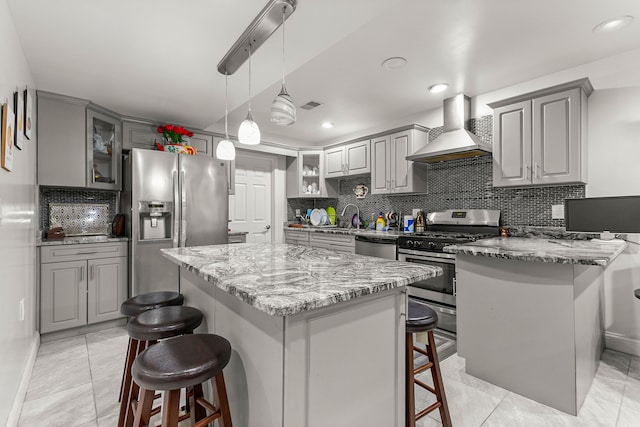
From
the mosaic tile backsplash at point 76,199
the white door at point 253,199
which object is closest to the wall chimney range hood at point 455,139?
the white door at point 253,199

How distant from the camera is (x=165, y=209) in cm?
345

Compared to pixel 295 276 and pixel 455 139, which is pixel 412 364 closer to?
pixel 295 276

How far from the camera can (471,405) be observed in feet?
6.18

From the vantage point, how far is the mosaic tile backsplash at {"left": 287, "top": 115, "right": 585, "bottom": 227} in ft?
9.61

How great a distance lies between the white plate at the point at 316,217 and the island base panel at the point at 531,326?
312 cm

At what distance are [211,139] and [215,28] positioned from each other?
2377 millimetres

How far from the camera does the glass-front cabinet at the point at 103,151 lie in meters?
3.23

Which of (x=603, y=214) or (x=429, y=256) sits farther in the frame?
(x=429, y=256)

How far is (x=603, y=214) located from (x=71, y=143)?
486cm

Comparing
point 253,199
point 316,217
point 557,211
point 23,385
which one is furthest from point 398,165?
point 23,385

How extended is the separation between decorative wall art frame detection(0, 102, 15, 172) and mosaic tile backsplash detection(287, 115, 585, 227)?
3.74m

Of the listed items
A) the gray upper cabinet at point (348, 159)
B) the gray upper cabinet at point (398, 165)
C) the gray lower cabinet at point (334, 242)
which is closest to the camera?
the gray upper cabinet at point (398, 165)

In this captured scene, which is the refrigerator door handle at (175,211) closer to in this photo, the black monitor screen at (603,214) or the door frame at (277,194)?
the door frame at (277,194)

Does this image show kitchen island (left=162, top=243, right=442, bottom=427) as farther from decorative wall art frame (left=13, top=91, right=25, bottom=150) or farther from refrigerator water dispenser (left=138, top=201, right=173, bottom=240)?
refrigerator water dispenser (left=138, top=201, right=173, bottom=240)
